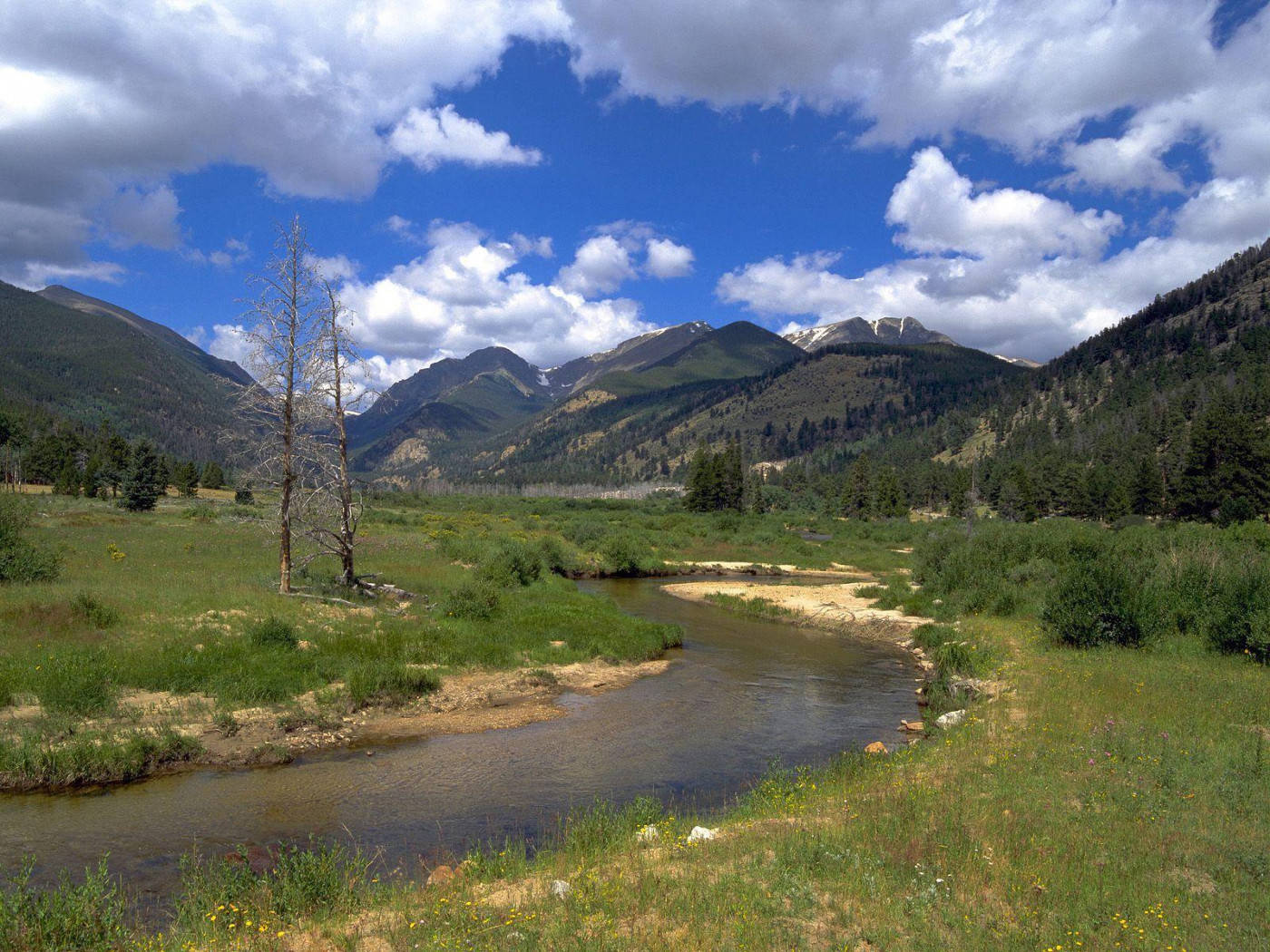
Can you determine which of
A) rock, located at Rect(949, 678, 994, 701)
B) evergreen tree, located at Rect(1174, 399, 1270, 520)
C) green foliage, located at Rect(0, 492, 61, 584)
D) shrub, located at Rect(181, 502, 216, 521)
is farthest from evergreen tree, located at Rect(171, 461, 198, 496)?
evergreen tree, located at Rect(1174, 399, 1270, 520)

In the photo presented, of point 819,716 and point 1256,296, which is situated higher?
point 1256,296

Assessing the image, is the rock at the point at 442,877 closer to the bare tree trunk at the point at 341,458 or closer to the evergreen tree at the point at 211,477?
the bare tree trunk at the point at 341,458

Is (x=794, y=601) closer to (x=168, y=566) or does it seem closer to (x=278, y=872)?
(x=168, y=566)

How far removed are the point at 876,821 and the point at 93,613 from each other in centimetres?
2000

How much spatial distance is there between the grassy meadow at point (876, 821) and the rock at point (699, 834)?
0.61ft

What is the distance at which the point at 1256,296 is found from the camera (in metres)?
174

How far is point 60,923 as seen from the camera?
7.16m

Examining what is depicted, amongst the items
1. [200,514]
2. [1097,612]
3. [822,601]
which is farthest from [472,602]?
[200,514]

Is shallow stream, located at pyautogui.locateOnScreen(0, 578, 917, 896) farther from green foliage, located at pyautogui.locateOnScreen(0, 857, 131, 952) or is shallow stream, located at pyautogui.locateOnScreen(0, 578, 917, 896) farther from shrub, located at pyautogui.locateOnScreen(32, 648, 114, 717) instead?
shrub, located at pyautogui.locateOnScreen(32, 648, 114, 717)

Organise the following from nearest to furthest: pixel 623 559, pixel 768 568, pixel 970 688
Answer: pixel 970 688
pixel 623 559
pixel 768 568

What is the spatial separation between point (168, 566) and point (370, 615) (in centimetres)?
1151

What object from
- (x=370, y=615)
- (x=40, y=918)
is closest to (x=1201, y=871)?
(x=40, y=918)

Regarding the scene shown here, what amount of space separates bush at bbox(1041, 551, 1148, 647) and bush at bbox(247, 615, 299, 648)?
23.7 metres

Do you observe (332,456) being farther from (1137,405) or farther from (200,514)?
(1137,405)
